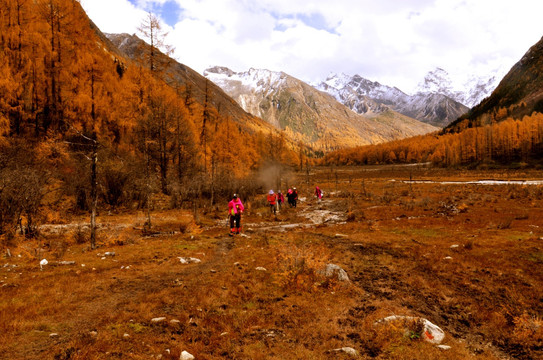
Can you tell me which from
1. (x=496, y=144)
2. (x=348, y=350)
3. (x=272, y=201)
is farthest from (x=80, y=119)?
(x=496, y=144)

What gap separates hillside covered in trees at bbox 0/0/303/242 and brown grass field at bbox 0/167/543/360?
33.6ft

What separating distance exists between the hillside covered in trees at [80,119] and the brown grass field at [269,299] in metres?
10.2

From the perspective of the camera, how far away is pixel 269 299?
800 cm

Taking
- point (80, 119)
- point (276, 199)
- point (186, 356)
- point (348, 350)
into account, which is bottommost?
point (348, 350)

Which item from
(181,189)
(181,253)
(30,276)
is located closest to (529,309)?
(181,253)

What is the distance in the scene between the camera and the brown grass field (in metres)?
5.44

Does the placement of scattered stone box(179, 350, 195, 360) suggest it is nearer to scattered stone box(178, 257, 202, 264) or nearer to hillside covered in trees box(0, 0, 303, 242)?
scattered stone box(178, 257, 202, 264)

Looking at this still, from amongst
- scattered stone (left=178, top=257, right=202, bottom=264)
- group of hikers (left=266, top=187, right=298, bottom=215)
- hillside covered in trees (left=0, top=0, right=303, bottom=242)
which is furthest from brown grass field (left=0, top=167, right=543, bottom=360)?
group of hikers (left=266, top=187, right=298, bottom=215)

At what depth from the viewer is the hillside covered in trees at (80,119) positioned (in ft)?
78.8

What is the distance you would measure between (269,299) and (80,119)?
32840 mm

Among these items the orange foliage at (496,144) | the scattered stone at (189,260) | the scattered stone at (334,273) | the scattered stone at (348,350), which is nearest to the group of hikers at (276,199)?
Answer: the scattered stone at (189,260)

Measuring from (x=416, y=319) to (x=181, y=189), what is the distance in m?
29.4

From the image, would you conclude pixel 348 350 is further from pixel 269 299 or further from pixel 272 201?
pixel 272 201

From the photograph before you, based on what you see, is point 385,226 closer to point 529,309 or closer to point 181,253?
point 529,309
